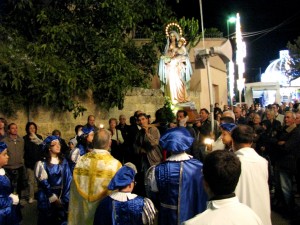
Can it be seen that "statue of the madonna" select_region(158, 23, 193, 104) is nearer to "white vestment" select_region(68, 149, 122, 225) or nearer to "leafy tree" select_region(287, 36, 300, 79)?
"white vestment" select_region(68, 149, 122, 225)

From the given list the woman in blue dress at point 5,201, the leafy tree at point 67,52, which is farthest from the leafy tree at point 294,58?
the woman in blue dress at point 5,201

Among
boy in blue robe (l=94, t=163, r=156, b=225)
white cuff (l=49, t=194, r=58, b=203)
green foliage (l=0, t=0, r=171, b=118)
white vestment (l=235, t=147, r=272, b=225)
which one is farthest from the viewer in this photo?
green foliage (l=0, t=0, r=171, b=118)

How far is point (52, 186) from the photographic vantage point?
506 centimetres

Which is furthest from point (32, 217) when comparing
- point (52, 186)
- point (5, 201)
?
point (5, 201)

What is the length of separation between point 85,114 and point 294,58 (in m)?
31.9

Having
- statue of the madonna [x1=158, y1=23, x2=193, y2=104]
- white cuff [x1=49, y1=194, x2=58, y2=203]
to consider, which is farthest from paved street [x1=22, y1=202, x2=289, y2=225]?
statue of the madonna [x1=158, y1=23, x2=193, y2=104]

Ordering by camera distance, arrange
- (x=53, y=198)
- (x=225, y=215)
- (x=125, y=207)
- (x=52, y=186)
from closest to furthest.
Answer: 1. (x=225, y=215)
2. (x=125, y=207)
3. (x=53, y=198)
4. (x=52, y=186)

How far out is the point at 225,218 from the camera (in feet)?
6.58

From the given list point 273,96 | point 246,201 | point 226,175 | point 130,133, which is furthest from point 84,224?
point 273,96

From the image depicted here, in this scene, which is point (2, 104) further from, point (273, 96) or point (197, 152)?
point (273, 96)

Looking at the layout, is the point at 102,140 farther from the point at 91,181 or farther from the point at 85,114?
the point at 85,114

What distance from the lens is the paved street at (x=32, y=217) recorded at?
6726 millimetres

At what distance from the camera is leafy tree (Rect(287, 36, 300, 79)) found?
1460 inches

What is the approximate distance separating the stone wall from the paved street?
7.80 ft
